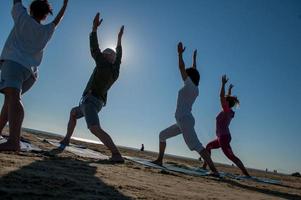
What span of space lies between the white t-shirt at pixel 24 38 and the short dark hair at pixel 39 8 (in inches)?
5.3

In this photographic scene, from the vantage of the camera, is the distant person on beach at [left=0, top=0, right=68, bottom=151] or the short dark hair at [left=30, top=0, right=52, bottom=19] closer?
the distant person on beach at [left=0, top=0, right=68, bottom=151]

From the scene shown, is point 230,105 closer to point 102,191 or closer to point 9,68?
A: point 9,68

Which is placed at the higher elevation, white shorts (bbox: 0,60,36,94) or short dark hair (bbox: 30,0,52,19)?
short dark hair (bbox: 30,0,52,19)

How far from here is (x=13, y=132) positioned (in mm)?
4582

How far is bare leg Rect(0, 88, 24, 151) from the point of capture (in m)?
4.52

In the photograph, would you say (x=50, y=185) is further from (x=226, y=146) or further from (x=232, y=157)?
(x=226, y=146)

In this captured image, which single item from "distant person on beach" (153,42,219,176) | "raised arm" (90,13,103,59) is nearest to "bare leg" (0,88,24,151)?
"raised arm" (90,13,103,59)

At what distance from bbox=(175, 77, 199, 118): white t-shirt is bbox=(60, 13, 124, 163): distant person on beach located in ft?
4.71

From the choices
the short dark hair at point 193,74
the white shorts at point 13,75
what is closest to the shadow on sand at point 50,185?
the white shorts at point 13,75

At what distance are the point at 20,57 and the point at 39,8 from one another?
75cm

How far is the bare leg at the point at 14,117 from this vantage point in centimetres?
452

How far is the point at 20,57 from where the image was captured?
15.9 ft

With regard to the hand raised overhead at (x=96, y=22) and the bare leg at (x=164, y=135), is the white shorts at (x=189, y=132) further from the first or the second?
the hand raised overhead at (x=96, y=22)

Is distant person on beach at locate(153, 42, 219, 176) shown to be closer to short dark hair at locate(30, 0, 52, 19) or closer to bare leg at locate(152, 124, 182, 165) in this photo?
bare leg at locate(152, 124, 182, 165)
